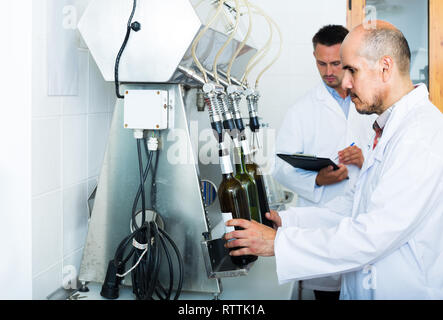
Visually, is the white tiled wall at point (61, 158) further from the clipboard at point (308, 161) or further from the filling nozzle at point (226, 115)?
the clipboard at point (308, 161)

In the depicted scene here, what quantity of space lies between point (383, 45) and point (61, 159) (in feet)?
2.89

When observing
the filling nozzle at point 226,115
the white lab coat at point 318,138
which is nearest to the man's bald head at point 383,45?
the filling nozzle at point 226,115

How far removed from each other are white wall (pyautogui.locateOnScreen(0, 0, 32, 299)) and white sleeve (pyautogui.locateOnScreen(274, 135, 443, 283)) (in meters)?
0.63

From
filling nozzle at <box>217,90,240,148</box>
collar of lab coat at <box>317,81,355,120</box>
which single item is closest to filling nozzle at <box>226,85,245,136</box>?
filling nozzle at <box>217,90,240,148</box>

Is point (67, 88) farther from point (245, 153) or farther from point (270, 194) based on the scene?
point (270, 194)

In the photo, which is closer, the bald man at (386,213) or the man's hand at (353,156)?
the bald man at (386,213)

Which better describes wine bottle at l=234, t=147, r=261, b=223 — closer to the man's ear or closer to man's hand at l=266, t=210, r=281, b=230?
man's hand at l=266, t=210, r=281, b=230

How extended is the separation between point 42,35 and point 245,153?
590 mm

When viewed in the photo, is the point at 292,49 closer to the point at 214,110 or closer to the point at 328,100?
the point at 328,100

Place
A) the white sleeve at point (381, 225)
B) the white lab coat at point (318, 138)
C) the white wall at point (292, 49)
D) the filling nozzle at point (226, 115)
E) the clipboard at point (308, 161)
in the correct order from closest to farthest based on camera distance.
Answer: the white sleeve at point (381, 225) < the filling nozzle at point (226, 115) < the clipboard at point (308, 161) < the white lab coat at point (318, 138) < the white wall at point (292, 49)

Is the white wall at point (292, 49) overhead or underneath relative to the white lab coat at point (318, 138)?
overhead

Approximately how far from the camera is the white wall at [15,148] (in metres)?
1.13

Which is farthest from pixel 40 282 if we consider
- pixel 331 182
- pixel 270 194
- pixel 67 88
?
pixel 331 182

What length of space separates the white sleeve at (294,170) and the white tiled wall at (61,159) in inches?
32.5
